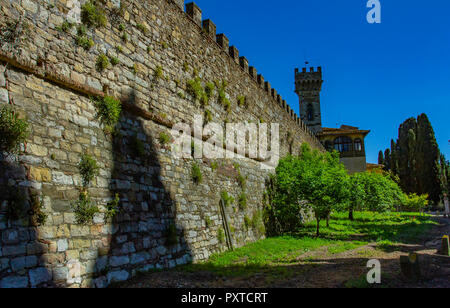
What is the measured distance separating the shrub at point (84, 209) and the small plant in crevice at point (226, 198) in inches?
183

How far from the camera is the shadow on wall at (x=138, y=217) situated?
5465 millimetres

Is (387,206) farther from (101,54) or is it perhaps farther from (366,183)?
(101,54)

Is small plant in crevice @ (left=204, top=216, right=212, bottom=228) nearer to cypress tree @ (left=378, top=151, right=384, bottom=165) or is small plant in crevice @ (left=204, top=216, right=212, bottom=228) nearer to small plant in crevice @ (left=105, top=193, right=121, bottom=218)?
small plant in crevice @ (left=105, top=193, right=121, bottom=218)

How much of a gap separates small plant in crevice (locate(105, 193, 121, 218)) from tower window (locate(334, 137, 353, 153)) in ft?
131

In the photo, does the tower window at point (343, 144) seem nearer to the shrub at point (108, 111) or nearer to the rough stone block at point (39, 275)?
the shrub at point (108, 111)

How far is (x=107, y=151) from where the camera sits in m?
5.91

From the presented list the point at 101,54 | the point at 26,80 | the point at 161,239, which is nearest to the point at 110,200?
the point at 161,239

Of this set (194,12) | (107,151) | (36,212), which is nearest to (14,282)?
(36,212)

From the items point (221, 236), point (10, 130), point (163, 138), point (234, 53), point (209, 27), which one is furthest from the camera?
point (234, 53)

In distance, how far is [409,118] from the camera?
44.2 metres

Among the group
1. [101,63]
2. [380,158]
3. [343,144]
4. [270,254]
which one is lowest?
[270,254]

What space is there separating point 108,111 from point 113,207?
177 cm

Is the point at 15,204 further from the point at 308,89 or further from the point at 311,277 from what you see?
the point at 308,89

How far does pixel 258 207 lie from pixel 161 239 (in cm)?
613
